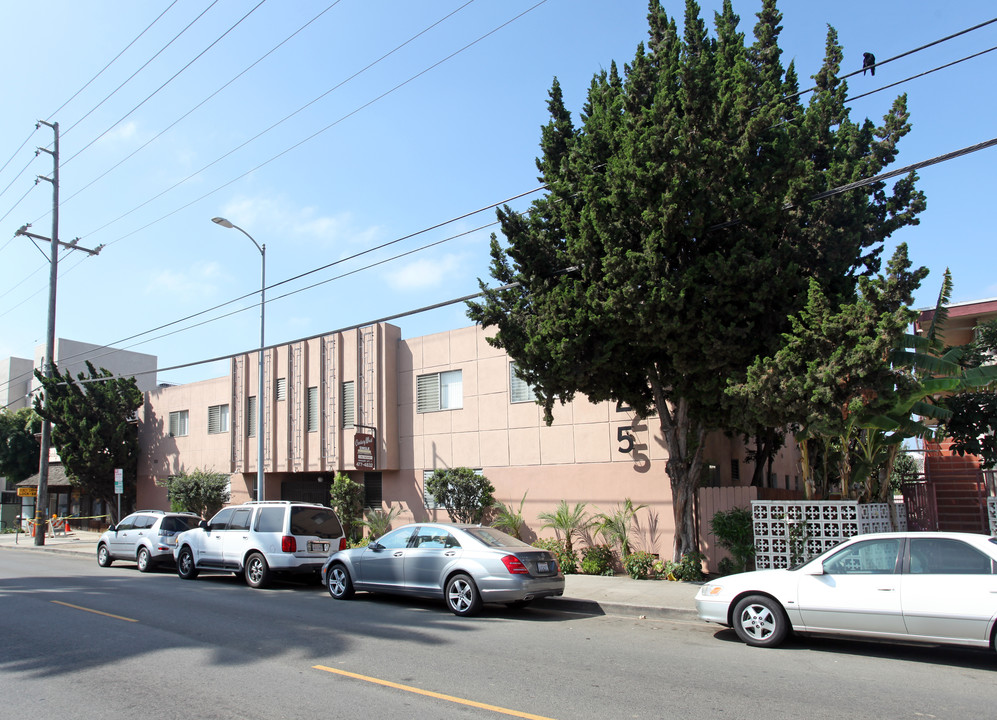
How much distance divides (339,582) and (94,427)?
22065 mm

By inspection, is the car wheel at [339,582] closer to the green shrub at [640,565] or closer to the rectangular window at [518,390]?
the green shrub at [640,565]

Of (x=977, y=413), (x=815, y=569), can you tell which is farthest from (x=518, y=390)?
(x=815, y=569)

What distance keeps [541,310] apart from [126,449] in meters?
25.5

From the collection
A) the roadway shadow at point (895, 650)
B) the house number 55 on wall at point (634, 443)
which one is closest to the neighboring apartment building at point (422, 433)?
the house number 55 on wall at point (634, 443)

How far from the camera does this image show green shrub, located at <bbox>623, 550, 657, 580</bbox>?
1522 cm

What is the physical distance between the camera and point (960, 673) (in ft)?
24.6

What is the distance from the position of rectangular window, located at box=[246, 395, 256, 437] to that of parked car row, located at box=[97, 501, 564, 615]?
812 centimetres

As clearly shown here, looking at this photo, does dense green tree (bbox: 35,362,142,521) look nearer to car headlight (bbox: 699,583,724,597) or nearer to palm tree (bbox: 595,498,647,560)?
palm tree (bbox: 595,498,647,560)

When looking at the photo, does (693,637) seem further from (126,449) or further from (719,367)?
(126,449)

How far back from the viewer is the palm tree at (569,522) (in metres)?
17.3

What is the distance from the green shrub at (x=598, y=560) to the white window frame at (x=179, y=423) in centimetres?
2040

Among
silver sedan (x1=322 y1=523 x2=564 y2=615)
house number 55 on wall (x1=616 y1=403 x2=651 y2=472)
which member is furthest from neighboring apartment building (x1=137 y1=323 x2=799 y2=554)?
silver sedan (x1=322 y1=523 x2=564 y2=615)

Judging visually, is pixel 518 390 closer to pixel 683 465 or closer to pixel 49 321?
pixel 683 465

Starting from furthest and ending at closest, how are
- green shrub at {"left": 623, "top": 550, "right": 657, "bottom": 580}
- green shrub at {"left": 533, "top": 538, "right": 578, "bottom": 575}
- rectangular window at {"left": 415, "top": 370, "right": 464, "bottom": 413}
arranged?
1. rectangular window at {"left": 415, "top": 370, "right": 464, "bottom": 413}
2. green shrub at {"left": 533, "top": 538, "right": 578, "bottom": 575}
3. green shrub at {"left": 623, "top": 550, "right": 657, "bottom": 580}
